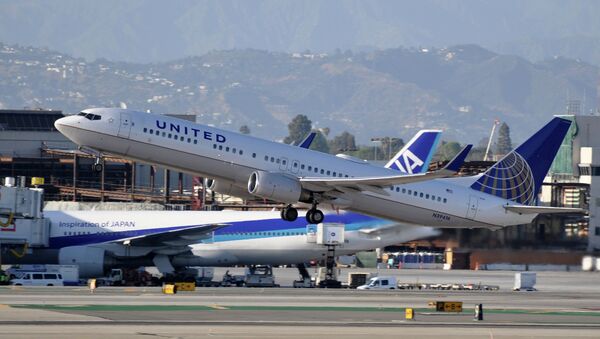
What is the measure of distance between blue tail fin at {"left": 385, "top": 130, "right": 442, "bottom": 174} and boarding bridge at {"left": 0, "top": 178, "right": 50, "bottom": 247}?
24178 mm

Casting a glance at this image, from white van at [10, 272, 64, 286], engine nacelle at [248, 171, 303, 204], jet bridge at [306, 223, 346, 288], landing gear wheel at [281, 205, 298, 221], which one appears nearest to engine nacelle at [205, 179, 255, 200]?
landing gear wheel at [281, 205, 298, 221]

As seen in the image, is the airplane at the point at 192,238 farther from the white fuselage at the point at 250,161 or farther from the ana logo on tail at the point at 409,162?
the white fuselage at the point at 250,161

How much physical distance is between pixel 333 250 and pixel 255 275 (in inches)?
216

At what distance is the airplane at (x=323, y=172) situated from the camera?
60.4 m

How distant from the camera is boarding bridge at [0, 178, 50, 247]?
258 feet

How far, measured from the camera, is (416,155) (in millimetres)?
90875

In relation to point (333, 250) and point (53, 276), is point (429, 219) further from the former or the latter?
point (53, 276)

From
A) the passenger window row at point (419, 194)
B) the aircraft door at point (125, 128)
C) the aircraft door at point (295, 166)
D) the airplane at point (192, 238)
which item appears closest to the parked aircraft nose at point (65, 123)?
the aircraft door at point (125, 128)

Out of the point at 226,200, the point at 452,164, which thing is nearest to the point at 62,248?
the point at 452,164

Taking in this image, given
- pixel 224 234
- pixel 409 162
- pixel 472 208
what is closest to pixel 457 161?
pixel 472 208

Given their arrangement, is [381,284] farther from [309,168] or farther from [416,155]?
[309,168]

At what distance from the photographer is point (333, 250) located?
81438 millimetres

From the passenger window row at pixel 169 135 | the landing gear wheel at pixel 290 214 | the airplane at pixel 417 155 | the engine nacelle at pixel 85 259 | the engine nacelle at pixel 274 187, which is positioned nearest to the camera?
the passenger window row at pixel 169 135

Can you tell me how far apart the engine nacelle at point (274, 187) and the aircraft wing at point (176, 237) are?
62.7ft
